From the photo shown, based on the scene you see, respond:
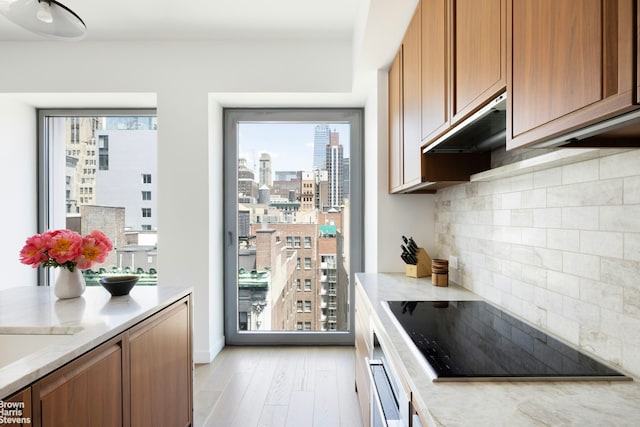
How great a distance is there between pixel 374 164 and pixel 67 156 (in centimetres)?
319

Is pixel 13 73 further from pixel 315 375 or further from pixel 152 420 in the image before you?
pixel 315 375

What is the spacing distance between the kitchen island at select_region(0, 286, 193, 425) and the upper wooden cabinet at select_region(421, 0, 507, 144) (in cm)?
153

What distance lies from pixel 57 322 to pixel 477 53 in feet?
6.09

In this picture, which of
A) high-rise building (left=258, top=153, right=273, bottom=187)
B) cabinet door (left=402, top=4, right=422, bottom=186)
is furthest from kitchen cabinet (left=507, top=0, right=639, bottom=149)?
high-rise building (left=258, top=153, right=273, bottom=187)

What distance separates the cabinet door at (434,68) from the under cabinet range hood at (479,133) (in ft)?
0.25

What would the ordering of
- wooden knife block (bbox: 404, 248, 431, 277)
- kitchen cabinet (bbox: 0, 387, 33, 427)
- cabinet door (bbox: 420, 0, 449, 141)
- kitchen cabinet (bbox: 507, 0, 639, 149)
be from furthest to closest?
1. wooden knife block (bbox: 404, 248, 431, 277)
2. cabinet door (bbox: 420, 0, 449, 141)
3. kitchen cabinet (bbox: 0, 387, 33, 427)
4. kitchen cabinet (bbox: 507, 0, 639, 149)

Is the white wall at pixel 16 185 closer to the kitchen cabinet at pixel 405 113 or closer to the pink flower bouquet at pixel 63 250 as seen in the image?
the pink flower bouquet at pixel 63 250

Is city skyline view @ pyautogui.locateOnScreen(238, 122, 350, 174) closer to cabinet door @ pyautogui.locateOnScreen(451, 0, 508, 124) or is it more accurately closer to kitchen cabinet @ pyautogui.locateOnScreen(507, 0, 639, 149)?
cabinet door @ pyautogui.locateOnScreen(451, 0, 508, 124)

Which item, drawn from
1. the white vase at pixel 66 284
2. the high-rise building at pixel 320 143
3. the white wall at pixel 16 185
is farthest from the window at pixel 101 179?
the white vase at pixel 66 284

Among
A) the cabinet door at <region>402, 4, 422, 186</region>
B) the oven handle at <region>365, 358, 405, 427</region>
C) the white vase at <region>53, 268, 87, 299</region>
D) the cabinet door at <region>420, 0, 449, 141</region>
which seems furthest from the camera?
the cabinet door at <region>402, 4, 422, 186</region>

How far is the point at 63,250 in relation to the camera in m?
1.67

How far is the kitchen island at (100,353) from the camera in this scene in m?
1.05

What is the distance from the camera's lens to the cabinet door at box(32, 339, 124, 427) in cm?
103

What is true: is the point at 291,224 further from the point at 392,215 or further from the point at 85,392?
the point at 85,392
